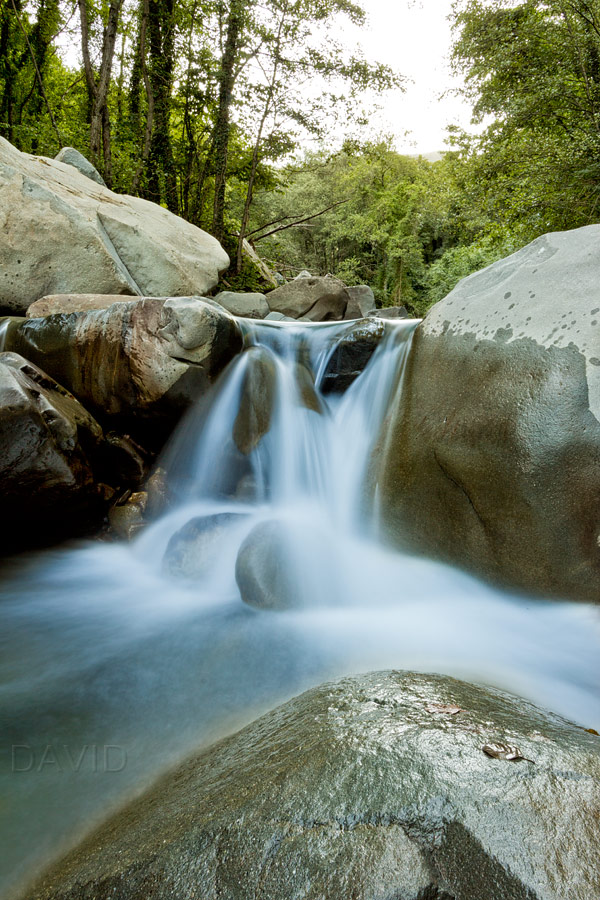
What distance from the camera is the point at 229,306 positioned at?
900 centimetres

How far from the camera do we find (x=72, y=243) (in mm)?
5379

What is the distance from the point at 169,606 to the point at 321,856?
97.6 inches

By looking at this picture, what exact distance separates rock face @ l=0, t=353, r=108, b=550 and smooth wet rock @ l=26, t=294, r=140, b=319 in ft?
3.35

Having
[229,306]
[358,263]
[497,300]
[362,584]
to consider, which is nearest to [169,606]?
[362,584]

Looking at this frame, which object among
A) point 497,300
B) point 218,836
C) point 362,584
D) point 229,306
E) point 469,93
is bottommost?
point 362,584

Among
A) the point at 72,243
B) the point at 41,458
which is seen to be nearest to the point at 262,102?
the point at 72,243

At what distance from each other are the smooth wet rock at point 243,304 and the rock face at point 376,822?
8.61 m

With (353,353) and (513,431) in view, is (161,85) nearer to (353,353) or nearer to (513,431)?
(353,353)

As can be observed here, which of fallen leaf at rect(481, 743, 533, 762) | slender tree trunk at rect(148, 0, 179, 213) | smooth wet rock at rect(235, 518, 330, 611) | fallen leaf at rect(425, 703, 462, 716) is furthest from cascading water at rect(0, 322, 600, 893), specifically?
slender tree trunk at rect(148, 0, 179, 213)

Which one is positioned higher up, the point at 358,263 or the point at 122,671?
the point at 358,263

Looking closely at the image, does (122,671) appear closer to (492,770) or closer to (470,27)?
(492,770)

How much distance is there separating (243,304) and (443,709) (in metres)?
8.87

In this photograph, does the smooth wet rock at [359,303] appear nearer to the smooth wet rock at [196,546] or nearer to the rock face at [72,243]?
the rock face at [72,243]

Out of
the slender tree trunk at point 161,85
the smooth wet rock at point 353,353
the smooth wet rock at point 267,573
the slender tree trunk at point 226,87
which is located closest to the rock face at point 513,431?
the smooth wet rock at point 267,573
